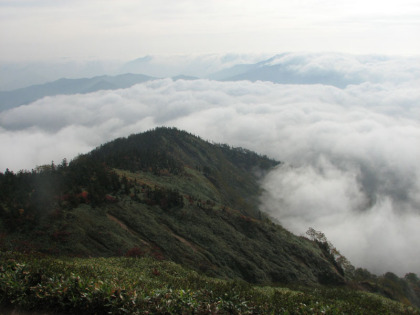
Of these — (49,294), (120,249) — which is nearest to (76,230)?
(120,249)

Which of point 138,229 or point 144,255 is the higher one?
point 138,229

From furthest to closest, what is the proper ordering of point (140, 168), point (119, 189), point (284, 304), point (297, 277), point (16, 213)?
point (140, 168), point (119, 189), point (297, 277), point (16, 213), point (284, 304)

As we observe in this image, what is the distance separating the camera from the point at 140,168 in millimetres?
114812

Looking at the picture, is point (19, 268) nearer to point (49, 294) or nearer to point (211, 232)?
point (49, 294)

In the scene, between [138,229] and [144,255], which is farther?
[138,229]

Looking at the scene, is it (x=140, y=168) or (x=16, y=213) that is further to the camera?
(x=140, y=168)

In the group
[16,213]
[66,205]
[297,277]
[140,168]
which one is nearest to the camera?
[16,213]

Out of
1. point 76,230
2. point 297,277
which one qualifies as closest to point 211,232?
point 297,277

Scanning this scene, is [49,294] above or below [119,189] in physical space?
below

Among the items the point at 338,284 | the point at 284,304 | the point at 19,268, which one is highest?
the point at 19,268

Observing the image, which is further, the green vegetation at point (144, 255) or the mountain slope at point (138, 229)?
the mountain slope at point (138, 229)

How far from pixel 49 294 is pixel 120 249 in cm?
3756

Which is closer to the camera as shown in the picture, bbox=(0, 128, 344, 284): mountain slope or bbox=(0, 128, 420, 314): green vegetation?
bbox=(0, 128, 420, 314): green vegetation

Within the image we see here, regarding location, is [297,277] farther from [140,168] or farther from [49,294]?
[140,168]
